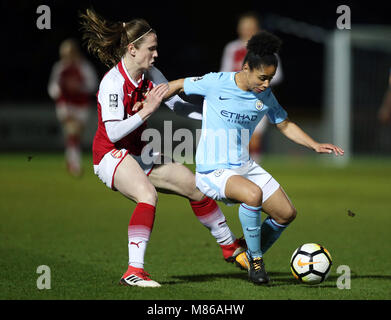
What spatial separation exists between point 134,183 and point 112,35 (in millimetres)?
1177

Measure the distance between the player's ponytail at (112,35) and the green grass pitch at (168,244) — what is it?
1.04 meters

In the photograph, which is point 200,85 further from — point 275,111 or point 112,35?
point 112,35

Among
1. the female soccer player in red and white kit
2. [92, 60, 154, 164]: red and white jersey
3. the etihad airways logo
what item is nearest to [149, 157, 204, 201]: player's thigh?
the female soccer player in red and white kit

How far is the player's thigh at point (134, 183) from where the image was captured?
5512mm

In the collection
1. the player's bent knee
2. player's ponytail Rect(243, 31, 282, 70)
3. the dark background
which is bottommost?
the player's bent knee

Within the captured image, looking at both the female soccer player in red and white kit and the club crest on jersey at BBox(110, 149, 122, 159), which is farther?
the club crest on jersey at BBox(110, 149, 122, 159)

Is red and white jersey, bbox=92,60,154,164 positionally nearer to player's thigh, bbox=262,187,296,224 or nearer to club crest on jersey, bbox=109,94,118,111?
club crest on jersey, bbox=109,94,118,111

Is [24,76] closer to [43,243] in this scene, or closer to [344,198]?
[344,198]

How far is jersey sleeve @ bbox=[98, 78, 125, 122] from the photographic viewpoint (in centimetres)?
546

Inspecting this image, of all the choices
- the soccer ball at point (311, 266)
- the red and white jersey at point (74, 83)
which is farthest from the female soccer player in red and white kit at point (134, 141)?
the red and white jersey at point (74, 83)

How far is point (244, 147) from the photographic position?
19.3 ft

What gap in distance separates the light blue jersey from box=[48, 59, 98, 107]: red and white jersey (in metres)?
10.8

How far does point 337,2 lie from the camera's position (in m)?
32.6
